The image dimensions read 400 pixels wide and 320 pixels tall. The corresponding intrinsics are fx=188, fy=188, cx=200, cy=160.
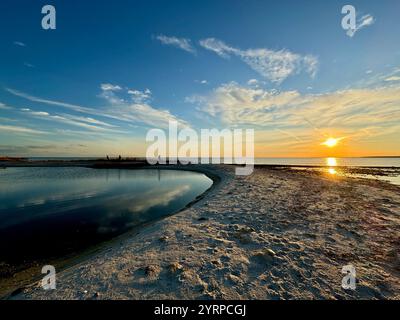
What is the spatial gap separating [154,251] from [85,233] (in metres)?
5.53

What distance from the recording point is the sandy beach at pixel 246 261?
4.47 m

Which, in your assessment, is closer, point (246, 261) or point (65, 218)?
point (246, 261)

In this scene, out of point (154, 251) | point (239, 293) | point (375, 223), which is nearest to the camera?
point (239, 293)

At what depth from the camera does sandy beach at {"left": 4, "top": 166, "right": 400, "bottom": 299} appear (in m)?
4.47

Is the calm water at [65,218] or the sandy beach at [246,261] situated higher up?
the sandy beach at [246,261]

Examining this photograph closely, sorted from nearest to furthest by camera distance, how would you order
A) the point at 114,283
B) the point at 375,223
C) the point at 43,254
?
1. the point at 114,283
2. the point at 43,254
3. the point at 375,223

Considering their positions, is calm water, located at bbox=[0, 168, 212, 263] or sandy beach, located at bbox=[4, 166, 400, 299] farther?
calm water, located at bbox=[0, 168, 212, 263]

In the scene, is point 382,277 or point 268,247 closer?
point 382,277

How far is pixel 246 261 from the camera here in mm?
5789

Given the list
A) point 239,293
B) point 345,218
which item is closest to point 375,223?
point 345,218

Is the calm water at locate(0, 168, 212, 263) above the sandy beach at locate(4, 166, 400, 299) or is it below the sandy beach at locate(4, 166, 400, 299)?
below

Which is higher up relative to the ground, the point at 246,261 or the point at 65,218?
the point at 246,261

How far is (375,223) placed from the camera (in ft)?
29.6
